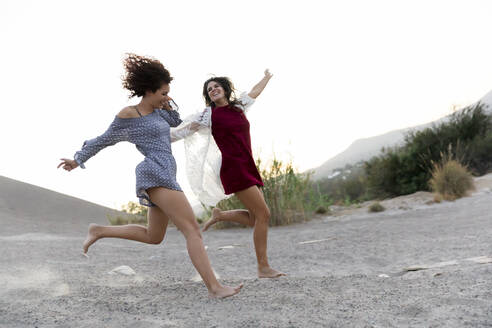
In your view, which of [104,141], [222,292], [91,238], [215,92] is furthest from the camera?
[215,92]

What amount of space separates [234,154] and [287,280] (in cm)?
107

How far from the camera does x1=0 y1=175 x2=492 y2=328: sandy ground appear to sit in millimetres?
2459

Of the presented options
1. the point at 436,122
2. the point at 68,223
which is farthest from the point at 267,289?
the point at 436,122

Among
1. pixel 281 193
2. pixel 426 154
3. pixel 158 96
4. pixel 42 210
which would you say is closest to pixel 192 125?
pixel 158 96

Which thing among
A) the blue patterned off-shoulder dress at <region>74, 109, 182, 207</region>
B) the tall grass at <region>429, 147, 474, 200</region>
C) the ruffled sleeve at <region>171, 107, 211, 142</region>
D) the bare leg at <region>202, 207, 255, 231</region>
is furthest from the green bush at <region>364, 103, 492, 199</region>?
the blue patterned off-shoulder dress at <region>74, 109, 182, 207</region>

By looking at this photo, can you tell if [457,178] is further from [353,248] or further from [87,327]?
[87,327]

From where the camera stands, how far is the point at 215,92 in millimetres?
3654

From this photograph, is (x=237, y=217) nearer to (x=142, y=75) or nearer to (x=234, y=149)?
(x=234, y=149)

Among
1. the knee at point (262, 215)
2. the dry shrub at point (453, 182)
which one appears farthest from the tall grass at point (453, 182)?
the knee at point (262, 215)

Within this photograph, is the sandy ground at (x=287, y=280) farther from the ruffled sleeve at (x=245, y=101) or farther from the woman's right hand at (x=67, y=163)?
the ruffled sleeve at (x=245, y=101)

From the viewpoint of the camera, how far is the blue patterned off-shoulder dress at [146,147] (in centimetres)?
285

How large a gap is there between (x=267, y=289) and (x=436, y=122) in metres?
12.5

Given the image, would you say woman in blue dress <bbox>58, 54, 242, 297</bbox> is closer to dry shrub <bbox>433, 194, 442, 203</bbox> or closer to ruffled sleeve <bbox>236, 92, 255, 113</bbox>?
ruffled sleeve <bbox>236, 92, 255, 113</bbox>

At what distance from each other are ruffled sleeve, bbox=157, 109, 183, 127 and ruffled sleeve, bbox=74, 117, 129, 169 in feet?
1.13
